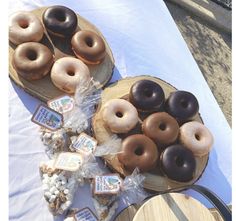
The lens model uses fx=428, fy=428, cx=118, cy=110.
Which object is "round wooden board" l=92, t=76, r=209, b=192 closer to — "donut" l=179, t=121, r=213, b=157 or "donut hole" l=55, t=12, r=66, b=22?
"donut" l=179, t=121, r=213, b=157

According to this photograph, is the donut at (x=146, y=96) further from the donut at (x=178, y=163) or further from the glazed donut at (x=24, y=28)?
the glazed donut at (x=24, y=28)

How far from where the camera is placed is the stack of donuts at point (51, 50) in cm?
190

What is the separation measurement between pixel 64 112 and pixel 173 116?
537mm

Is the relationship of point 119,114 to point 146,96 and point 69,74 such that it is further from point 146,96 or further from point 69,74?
point 69,74

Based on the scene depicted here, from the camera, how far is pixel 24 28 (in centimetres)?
202

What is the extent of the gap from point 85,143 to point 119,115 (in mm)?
255

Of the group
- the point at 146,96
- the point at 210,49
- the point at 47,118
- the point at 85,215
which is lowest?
the point at 210,49

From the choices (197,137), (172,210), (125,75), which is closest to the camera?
(172,210)

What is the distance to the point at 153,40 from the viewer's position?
2441 mm

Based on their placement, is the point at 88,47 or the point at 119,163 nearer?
the point at 119,163

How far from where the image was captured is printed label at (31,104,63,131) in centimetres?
168

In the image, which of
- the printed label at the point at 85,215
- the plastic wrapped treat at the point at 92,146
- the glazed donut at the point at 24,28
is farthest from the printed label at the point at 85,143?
the glazed donut at the point at 24,28

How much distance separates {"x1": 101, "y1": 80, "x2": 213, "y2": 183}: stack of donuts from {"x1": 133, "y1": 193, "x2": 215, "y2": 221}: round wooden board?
0.21m

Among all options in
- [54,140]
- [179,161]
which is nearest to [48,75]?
[54,140]
